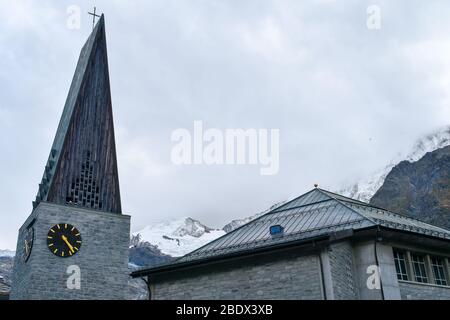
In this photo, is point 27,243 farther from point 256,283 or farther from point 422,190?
point 422,190

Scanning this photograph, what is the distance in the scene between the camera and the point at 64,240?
33875 millimetres

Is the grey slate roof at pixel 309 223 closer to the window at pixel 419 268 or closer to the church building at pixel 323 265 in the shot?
the church building at pixel 323 265

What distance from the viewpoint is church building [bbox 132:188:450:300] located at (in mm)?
19875

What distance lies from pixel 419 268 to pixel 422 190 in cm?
10628

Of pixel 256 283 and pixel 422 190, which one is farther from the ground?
pixel 422 190

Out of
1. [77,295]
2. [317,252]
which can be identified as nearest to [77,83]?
[77,295]

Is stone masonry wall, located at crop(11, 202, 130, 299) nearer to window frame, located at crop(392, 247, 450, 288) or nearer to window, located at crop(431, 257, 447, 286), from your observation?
window frame, located at crop(392, 247, 450, 288)

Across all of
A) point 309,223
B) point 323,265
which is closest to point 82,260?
point 309,223

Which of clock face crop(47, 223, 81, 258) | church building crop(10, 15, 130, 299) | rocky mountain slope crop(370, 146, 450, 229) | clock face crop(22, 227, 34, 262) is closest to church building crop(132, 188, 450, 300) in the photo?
church building crop(10, 15, 130, 299)

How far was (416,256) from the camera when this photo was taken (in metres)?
22.1

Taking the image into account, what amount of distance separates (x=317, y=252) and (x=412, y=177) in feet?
392

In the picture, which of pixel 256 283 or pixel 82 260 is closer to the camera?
pixel 256 283

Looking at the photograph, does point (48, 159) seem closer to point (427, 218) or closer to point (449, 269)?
point (449, 269)

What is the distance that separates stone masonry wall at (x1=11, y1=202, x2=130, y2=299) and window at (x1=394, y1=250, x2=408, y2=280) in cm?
1869
